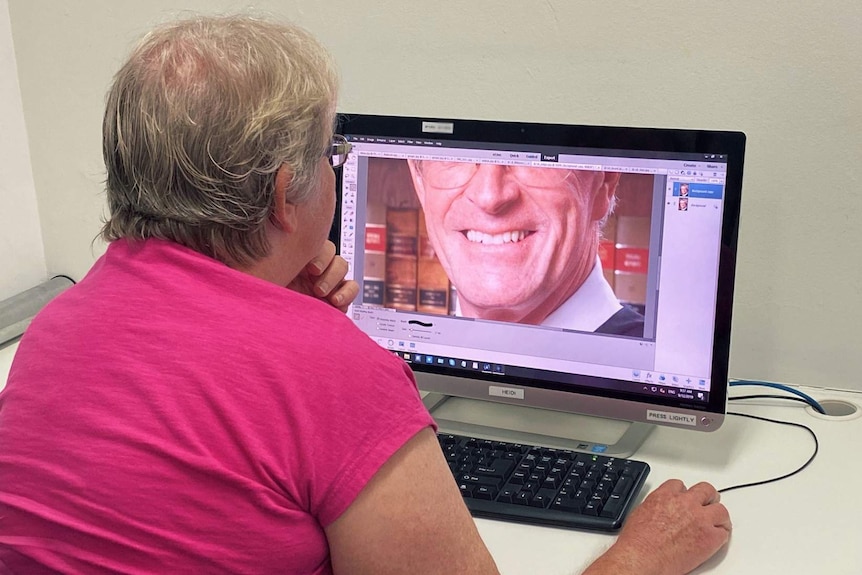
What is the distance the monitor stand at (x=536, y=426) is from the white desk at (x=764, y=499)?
0.03 m

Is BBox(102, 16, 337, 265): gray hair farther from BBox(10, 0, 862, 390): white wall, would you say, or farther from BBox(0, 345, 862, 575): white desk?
BBox(10, 0, 862, 390): white wall

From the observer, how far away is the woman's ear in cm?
87

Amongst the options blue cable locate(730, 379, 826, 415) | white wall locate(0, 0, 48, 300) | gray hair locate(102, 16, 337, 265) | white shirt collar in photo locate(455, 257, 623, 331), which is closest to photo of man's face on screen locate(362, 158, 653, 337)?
white shirt collar in photo locate(455, 257, 623, 331)

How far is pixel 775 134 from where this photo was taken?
4.59 feet

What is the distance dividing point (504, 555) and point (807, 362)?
667mm

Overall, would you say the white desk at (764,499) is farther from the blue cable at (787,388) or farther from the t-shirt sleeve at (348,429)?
the t-shirt sleeve at (348,429)

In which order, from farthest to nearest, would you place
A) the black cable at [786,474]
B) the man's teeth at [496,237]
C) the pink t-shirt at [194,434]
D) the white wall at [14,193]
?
1. the white wall at [14,193]
2. the man's teeth at [496,237]
3. the black cable at [786,474]
4. the pink t-shirt at [194,434]

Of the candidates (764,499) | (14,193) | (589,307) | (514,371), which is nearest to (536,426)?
(514,371)

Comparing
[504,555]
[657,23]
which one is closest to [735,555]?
[504,555]

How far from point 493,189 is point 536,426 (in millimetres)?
362

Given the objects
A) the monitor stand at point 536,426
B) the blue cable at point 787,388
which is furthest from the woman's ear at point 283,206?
the blue cable at point 787,388

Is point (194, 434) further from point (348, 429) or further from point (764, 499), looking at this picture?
point (764, 499)

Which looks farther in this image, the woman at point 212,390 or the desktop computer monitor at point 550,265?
the desktop computer monitor at point 550,265

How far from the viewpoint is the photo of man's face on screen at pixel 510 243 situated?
1283 millimetres
